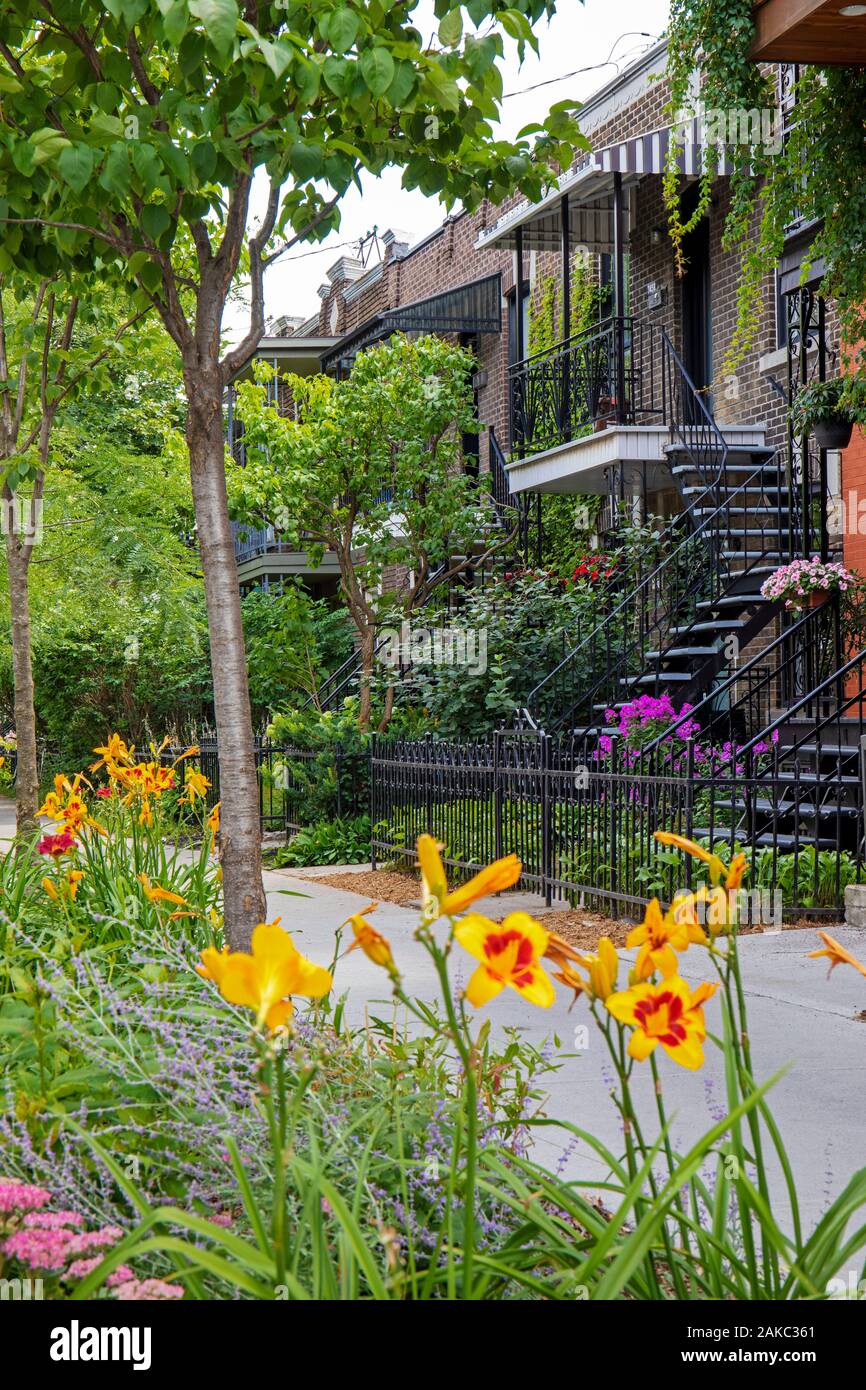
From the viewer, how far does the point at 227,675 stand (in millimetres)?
4805

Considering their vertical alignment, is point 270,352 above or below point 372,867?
above

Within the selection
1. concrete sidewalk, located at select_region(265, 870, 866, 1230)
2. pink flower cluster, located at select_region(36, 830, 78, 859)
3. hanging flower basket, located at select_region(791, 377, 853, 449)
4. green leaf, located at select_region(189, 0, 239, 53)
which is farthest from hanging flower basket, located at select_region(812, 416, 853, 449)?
green leaf, located at select_region(189, 0, 239, 53)

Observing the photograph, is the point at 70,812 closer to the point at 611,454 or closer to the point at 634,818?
the point at 634,818

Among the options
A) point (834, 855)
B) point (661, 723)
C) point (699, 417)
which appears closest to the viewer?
point (834, 855)

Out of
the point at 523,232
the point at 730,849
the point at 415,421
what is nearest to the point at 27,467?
the point at 730,849

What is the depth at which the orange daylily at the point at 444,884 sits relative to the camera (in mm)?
1733

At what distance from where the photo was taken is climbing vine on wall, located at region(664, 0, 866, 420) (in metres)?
8.53

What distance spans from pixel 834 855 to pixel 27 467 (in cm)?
535

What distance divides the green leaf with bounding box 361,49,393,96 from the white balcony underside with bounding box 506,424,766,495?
10365mm

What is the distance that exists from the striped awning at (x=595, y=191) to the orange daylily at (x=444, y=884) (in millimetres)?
12492

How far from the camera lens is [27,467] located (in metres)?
7.66

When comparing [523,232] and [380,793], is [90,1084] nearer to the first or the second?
[380,793]

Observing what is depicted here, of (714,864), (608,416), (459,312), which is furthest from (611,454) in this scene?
(714,864)

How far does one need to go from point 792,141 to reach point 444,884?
878cm
